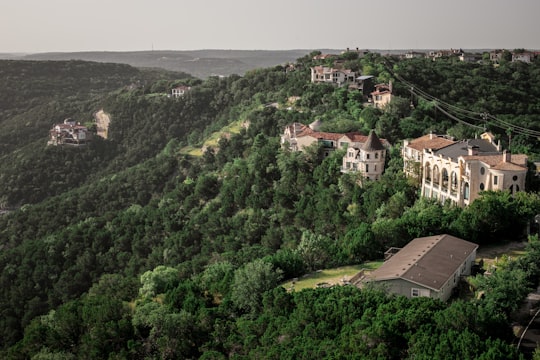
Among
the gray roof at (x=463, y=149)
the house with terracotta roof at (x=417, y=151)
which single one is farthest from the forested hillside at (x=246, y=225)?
the gray roof at (x=463, y=149)

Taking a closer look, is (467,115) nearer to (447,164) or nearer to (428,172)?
(428,172)

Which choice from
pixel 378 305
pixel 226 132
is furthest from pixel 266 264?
pixel 226 132

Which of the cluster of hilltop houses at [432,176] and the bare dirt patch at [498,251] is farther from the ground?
the cluster of hilltop houses at [432,176]

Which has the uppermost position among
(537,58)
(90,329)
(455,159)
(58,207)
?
(537,58)

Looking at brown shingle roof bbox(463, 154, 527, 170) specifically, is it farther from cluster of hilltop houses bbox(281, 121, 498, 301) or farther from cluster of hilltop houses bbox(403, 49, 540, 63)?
cluster of hilltop houses bbox(403, 49, 540, 63)

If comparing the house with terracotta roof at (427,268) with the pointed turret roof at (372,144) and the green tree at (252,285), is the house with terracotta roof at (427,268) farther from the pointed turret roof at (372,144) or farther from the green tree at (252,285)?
the pointed turret roof at (372,144)

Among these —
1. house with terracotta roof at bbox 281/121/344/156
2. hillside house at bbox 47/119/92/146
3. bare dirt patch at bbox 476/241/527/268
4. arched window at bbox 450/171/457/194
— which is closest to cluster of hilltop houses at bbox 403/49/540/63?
house with terracotta roof at bbox 281/121/344/156

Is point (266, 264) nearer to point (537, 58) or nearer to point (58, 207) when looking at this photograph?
point (58, 207)
